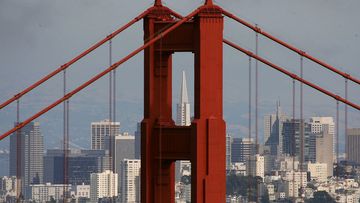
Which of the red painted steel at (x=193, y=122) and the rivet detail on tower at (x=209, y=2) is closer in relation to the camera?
the rivet detail on tower at (x=209, y=2)

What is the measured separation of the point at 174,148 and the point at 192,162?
186 centimetres

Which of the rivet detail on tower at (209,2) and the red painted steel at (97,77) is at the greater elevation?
the rivet detail on tower at (209,2)

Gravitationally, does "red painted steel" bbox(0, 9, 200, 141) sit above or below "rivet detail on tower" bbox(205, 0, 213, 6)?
below

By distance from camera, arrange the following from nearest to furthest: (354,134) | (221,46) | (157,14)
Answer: (221,46)
(157,14)
(354,134)

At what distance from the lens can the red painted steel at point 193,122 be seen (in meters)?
42.1

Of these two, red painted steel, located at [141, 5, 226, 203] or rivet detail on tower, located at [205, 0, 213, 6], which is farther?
red painted steel, located at [141, 5, 226, 203]

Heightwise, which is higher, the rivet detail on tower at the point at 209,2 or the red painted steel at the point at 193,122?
the rivet detail on tower at the point at 209,2

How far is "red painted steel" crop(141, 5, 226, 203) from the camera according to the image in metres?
42.1

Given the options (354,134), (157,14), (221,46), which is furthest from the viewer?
(354,134)

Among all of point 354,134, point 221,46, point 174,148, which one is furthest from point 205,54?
point 354,134

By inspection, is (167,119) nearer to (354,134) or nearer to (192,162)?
(192,162)

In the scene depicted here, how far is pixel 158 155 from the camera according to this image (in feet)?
147

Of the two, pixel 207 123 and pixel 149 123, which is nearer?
pixel 207 123

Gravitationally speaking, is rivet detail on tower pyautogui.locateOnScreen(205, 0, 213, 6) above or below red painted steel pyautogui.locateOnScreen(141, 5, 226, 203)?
above
